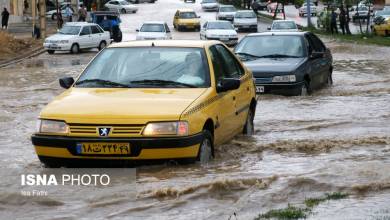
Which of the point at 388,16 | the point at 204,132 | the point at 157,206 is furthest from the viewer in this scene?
the point at 388,16

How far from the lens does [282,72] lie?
15469 mm

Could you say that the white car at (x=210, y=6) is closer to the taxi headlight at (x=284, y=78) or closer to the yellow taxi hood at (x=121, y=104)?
the taxi headlight at (x=284, y=78)

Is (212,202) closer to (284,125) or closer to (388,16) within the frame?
(284,125)

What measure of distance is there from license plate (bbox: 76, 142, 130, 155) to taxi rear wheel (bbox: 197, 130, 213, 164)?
0.83m

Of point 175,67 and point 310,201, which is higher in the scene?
point 175,67

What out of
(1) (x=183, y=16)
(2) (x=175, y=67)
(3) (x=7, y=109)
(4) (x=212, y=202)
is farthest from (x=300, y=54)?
(1) (x=183, y=16)

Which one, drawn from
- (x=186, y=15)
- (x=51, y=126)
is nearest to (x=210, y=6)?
(x=186, y=15)

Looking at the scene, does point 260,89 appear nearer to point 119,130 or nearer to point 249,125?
point 249,125

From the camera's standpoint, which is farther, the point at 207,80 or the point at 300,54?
the point at 300,54

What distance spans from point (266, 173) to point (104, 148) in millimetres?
1669

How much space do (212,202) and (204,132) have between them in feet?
4.67

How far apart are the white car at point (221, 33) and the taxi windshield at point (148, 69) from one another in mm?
32059

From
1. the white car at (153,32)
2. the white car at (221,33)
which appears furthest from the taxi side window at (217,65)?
the white car at (221,33)

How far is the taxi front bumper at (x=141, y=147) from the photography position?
7.82 metres
